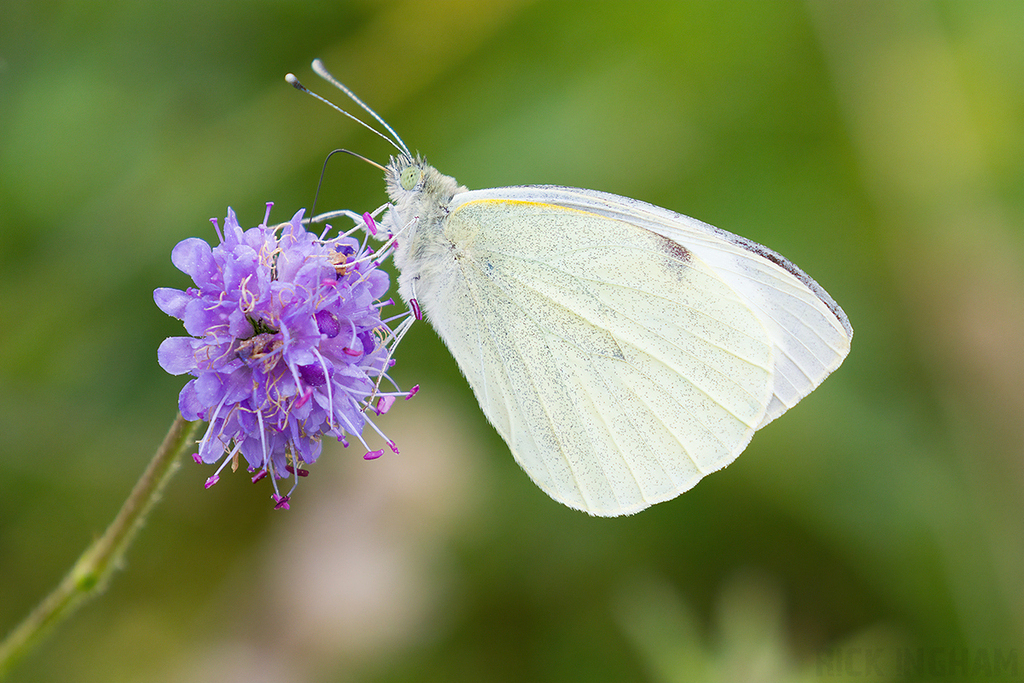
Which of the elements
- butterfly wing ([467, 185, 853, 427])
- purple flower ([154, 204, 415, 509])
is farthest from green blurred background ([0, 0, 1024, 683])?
purple flower ([154, 204, 415, 509])

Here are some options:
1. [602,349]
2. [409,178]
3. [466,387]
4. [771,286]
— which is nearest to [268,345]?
[409,178]

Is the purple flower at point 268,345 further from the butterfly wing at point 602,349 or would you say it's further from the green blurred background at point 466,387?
the green blurred background at point 466,387

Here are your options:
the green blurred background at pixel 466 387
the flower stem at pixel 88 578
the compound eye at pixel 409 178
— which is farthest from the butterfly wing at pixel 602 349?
the flower stem at pixel 88 578

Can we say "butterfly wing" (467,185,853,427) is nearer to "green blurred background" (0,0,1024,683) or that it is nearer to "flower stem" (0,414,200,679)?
"green blurred background" (0,0,1024,683)

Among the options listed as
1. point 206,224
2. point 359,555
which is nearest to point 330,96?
point 206,224

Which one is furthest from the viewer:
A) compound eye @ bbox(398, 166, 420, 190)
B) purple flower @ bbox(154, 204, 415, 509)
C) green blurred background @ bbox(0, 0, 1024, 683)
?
green blurred background @ bbox(0, 0, 1024, 683)

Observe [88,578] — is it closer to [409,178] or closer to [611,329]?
[409,178]
